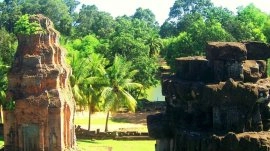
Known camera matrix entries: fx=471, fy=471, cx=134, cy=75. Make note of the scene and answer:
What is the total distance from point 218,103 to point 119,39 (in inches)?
1711

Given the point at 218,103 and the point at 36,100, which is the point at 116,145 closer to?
the point at 36,100

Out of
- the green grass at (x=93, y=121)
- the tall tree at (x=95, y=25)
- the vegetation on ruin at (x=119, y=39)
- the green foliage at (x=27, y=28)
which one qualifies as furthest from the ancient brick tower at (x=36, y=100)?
the tall tree at (x=95, y=25)

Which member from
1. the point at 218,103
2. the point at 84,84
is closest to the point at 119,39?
the point at 84,84

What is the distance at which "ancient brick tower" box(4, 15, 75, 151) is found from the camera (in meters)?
26.4

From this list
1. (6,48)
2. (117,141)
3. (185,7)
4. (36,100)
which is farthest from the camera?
(185,7)

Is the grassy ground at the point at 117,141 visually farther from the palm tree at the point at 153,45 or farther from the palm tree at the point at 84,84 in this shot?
the palm tree at the point at 153,45

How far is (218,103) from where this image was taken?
41.3 ft

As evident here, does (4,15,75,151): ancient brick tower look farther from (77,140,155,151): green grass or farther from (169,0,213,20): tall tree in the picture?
(169,0,213,20): tall tree

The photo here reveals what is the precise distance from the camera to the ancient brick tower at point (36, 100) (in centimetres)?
2642

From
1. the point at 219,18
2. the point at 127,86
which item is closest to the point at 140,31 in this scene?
the point at 219,18

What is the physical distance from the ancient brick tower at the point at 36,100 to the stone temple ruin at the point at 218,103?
13.0m

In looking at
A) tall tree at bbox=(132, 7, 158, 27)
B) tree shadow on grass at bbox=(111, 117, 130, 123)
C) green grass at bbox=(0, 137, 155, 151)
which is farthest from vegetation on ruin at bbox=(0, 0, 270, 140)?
tall tree at bbox=(132, 7, 158, 27)

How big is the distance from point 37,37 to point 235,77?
1648 centimetres

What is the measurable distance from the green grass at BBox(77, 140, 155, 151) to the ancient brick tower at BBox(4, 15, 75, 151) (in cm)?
587
